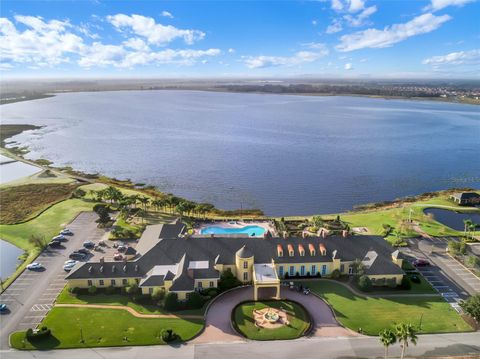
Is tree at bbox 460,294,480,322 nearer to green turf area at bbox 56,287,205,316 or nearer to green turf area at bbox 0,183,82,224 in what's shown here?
green turf area at bbox 56,287,205,316

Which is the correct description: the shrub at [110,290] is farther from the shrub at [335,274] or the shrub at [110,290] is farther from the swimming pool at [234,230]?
the shrub at [335,274]

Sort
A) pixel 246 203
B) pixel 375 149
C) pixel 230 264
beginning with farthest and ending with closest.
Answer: pixel 375 149
pixel 246 203
pixel 230 264

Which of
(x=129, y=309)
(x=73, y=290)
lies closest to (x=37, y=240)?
(x=73, y=290)

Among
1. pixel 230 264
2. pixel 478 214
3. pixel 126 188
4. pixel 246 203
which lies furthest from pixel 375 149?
pixel 230 264

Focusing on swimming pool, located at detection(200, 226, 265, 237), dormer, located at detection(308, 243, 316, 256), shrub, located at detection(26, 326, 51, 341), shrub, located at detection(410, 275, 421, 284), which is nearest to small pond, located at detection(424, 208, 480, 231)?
shrub, located at detection(410, 275, 421, 284)

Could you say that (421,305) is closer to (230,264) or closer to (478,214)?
(230,264)

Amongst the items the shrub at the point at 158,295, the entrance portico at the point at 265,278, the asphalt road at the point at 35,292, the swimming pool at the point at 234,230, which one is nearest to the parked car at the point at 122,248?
the asphalt road at the point at 35,292
